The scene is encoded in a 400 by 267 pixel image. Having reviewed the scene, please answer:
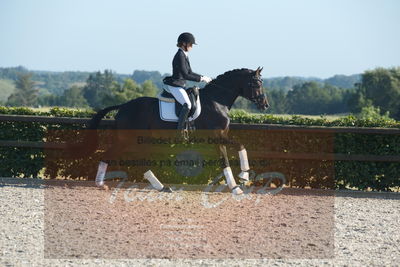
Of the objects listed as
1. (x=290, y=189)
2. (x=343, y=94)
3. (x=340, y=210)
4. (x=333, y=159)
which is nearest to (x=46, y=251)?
(x=340, y=210)

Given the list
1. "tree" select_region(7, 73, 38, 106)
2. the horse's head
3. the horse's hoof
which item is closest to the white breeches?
the horse's head

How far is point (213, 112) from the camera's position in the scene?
34.3ft

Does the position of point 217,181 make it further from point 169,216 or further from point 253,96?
point 169,216

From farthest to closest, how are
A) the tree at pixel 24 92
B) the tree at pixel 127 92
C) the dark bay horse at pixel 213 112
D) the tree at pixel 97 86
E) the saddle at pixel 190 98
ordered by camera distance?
1. the tree at pixel 24 92
2. the tree at pixel 97 86
3. the tree at pixel 127 92
4. the dark bay horse at pixel 213 112
5. the saddle at pixel 190 98

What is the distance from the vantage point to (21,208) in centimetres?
891

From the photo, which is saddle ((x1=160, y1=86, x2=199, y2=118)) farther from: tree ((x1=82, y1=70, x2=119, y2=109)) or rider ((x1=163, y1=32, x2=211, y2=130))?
tree ((x1=82, y1=70, x2=119, y2=109))

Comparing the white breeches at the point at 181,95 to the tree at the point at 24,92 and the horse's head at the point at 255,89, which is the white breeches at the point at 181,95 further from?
the tree at the point at 24,92

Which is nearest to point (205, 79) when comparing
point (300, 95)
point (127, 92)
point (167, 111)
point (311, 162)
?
point (167, 111)

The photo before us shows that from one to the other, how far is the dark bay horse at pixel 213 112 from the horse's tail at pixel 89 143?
3 centimetres

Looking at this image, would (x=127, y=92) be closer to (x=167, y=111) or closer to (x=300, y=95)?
(x=300, y=95)

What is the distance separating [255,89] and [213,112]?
929 millimetres

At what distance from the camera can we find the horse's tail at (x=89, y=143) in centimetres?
1081

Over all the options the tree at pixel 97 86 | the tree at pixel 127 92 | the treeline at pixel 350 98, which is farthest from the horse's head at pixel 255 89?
the tree at pixel 97 86

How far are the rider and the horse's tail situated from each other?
1558 millimetres
